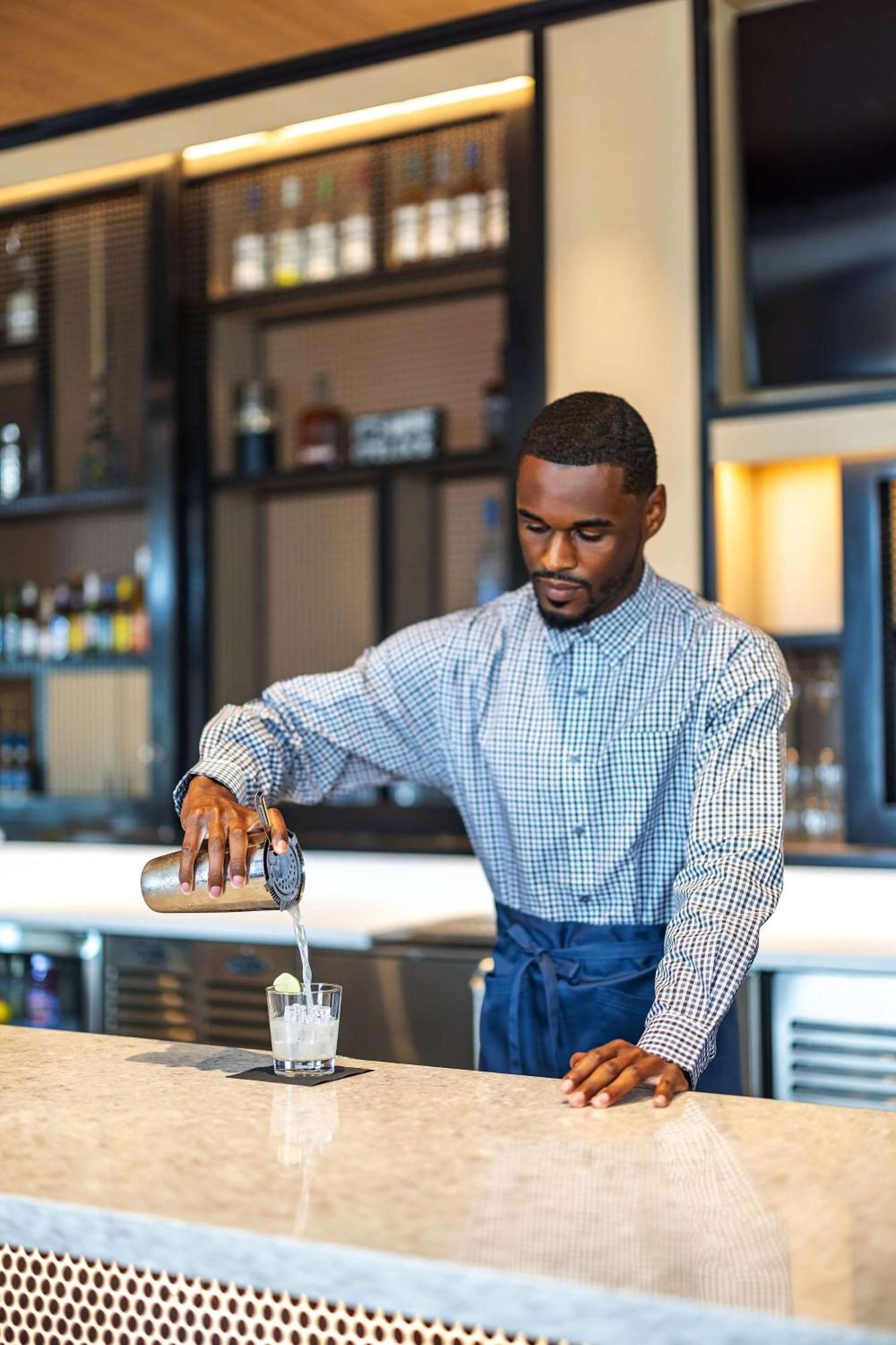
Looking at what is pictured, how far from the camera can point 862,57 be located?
2.92 metres

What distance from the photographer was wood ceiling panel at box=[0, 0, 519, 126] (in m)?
3.13

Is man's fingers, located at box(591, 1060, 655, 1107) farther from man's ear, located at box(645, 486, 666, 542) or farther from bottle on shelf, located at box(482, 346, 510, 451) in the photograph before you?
bottle on shelf, located at box(482, 346, 510, 451)

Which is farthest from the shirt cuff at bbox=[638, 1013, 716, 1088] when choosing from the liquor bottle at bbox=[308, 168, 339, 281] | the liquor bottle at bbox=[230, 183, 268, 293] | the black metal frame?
the liquor bottle at bbox=[230, 183, 268, 293]

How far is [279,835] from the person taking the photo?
1524 mm

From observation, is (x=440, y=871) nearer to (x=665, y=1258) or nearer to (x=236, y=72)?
(x=236, y=72)

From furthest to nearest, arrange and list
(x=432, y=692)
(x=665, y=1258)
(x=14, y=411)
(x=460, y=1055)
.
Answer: (x=14, y=411) < (x=460, y=1055) < (x=432, y=692) < (x=665, y=1258)

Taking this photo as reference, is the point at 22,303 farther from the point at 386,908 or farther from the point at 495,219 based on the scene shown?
the point at 386,908

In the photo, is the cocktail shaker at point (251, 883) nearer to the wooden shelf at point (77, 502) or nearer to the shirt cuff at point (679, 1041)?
the shirt cuff at point (679, 1041)

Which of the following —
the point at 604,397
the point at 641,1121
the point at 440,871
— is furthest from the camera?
the point at 440,871

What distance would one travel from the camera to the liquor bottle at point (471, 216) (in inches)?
138

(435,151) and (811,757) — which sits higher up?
(435,151)

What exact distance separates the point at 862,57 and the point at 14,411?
8.86ft

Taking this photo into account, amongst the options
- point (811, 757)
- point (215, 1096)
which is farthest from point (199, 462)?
point (215, 1096)

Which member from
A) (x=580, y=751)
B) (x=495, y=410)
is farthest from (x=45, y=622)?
(x=580, y=751)
